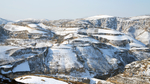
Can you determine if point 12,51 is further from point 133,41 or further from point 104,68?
point 133,41

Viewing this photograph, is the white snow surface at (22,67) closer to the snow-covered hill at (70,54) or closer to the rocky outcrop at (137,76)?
the snow-covered hill at (70,54)

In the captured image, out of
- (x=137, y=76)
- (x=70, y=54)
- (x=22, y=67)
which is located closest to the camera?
(x=137, y=76)

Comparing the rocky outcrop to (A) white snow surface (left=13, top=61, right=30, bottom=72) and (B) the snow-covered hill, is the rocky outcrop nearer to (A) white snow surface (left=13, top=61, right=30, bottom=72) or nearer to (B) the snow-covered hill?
(B) the snow-covered hill

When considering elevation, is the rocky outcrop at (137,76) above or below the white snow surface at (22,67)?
below

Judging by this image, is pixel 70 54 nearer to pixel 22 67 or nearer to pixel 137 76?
pixel 22 67

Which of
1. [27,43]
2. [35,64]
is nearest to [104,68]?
[35,64]

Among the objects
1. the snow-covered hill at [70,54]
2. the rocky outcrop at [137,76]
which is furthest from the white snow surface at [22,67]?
the rocky outcrop at [137,76]

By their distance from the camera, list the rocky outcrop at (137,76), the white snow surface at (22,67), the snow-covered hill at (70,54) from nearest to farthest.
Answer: the rocky outcrop at (137,76)
the white snow surface at (22,67)
the snow-covered hill at (70,54)

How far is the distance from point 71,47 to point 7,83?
42929 mm

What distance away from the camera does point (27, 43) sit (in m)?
65.4

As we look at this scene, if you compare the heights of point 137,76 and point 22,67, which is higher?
point 22,67

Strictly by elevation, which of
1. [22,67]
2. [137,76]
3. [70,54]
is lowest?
[137,76]

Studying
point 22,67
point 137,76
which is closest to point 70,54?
point 22,67

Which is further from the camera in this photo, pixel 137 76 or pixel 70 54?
pixel 70 54
